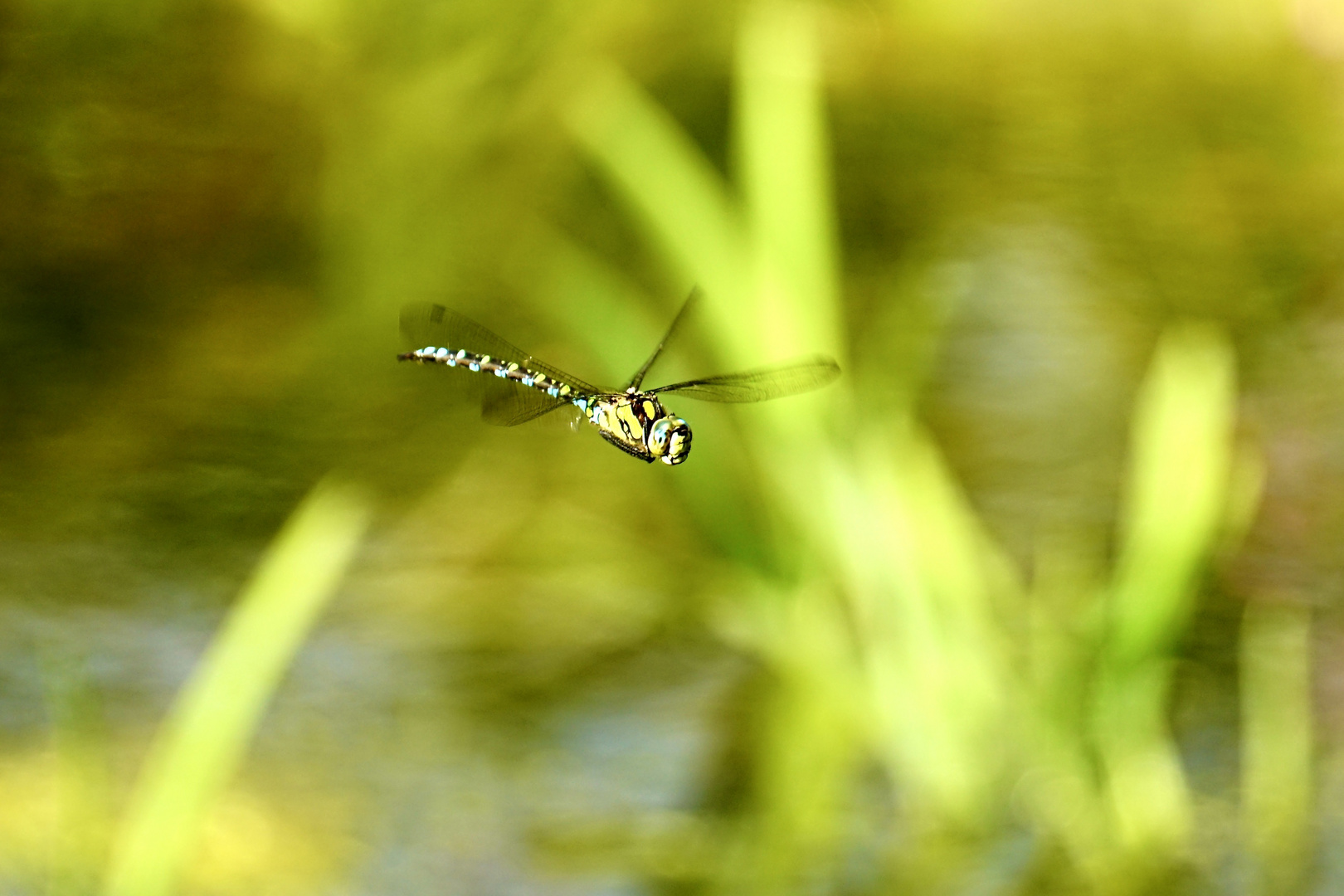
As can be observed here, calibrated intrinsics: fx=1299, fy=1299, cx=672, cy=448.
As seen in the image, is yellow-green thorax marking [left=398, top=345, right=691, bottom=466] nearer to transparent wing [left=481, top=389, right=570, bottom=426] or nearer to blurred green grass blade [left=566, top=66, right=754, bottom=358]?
transparent wing [left=481, top=389, right=570, bottom=426]

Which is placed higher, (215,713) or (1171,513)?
(1171,513)

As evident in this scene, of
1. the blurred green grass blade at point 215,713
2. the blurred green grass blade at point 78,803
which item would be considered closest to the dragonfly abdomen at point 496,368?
the blurred green grass blade at point 215,713

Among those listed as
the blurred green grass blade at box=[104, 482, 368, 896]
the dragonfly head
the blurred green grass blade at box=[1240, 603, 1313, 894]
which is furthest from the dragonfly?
the blurred green grass blade at box=[1240, 603, 1313, 894]

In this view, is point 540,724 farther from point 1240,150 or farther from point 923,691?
point 1240,150

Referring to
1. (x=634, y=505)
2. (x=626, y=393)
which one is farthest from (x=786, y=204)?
(x=626, y=393)

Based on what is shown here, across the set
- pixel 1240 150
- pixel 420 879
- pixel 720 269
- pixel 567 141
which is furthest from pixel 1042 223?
pixel 420 879

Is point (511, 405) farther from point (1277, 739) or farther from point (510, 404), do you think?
point (1277, 739)

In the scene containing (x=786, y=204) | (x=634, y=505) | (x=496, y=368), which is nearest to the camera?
(x=496, y=368)
